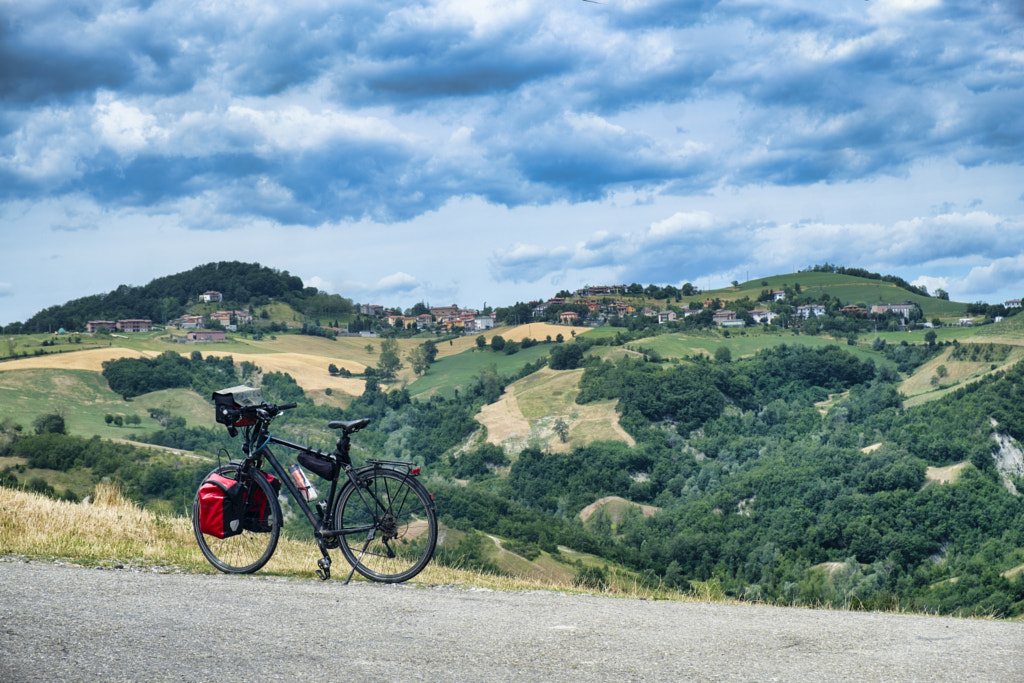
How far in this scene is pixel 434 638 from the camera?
5395mm

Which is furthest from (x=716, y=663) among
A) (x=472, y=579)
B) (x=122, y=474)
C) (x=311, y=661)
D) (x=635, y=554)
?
(x=635, y=554)

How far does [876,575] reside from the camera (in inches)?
4124

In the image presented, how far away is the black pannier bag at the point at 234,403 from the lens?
8.36m

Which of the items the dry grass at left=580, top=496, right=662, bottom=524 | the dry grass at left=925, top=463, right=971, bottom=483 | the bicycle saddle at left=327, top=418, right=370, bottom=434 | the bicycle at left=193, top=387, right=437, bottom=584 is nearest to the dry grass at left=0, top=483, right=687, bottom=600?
the bicycle at left=193, top=387, right=437, bottom=584

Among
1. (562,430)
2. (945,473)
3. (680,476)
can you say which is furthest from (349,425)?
(562,430)

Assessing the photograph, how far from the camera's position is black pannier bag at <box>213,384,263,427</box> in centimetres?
836

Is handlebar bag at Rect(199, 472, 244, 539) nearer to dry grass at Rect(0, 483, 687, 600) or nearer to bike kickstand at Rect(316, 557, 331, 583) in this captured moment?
dry grass at Rect(0, 483, 687, 600)

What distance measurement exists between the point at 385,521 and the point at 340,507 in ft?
1.57

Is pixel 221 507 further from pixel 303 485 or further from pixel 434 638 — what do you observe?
pixel 434 638

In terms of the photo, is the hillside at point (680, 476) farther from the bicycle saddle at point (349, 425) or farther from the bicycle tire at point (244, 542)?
the bicycle saddle at point (349, 425)

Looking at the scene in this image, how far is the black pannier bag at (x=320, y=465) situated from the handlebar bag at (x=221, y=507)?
69 centimetres

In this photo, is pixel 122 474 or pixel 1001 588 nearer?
pixel 1001 588

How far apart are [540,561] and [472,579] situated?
99573mm

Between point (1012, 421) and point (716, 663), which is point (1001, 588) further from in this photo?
point (716, 663)
